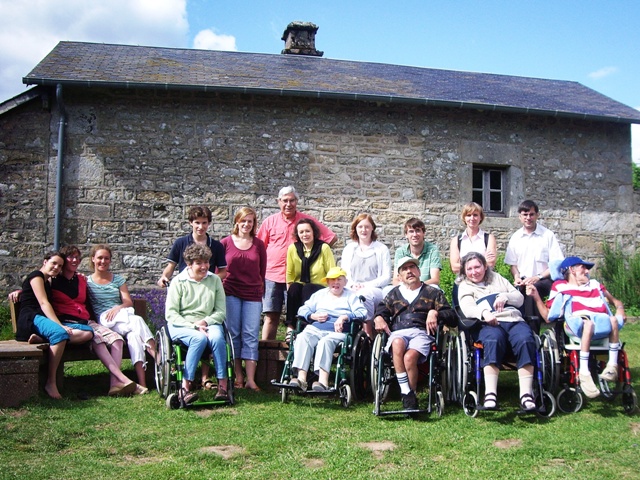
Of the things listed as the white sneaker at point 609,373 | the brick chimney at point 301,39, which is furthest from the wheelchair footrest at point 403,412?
the brick chimney at point 301,39

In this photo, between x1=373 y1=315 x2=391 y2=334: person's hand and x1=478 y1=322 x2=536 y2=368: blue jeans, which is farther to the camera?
x1=373 y1=315 x2=391 y2=334: person's hand

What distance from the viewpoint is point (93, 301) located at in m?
5.88

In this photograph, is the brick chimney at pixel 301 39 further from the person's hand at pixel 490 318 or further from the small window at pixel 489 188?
the person's hand at pixel 490 318

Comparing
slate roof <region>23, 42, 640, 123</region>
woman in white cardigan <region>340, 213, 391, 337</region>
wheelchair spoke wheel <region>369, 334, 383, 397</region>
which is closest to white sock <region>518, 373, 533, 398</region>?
wheelchair spoke wheel <region>369, 334, 383, 397</region>

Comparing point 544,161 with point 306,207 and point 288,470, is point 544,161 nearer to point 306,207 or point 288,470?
point 306,207

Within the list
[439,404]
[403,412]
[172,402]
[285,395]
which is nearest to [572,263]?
Answer: [439,404]

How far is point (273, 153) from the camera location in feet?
31.1

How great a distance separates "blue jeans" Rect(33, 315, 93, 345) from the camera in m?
5.27

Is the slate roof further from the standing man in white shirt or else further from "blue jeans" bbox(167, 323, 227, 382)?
"blue jeans" bbox(167, 323, 227, 382)

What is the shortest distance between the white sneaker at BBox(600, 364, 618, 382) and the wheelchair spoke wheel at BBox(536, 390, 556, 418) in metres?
0.41

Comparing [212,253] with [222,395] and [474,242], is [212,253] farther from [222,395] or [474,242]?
[474,242]

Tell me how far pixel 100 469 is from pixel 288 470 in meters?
0.99

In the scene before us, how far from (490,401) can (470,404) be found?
154 millimetres

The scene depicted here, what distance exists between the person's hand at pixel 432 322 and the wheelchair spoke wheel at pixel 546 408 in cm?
88
